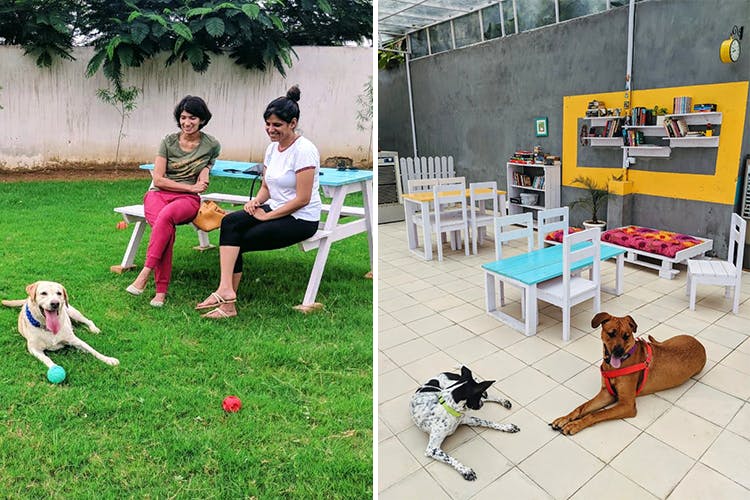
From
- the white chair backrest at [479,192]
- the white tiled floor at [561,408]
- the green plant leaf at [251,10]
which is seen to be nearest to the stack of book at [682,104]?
the white tiled floor at [561,408]

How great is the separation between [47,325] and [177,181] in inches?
35.8

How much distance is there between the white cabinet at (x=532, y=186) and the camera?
5586 millimetres

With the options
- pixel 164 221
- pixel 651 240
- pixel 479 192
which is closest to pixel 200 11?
pixel 164 221

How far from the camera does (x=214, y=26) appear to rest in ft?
9.46

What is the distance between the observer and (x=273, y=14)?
2934 millimetres

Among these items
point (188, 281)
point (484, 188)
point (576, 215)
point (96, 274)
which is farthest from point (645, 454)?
point (576, 215)

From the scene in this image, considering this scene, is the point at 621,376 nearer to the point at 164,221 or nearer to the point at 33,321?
the point at 164,221

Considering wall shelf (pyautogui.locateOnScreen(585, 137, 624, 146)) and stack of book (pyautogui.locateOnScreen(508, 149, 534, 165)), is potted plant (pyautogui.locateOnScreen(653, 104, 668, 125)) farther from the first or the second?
stack of book (pyautogui.locateOnScreen(508, 149, 534, 165))

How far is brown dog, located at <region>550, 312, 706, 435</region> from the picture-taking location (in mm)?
2068

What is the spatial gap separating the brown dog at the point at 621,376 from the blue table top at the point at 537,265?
0.69m

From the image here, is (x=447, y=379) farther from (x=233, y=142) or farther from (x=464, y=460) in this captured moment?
(x=233, y=142)

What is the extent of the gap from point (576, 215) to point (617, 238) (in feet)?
4.36

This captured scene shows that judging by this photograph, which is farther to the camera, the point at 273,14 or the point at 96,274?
the point at 273,14

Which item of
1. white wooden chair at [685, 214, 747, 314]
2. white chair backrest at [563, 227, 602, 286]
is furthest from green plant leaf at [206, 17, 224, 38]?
white wooden chair at [685, 214, 747, 314]
